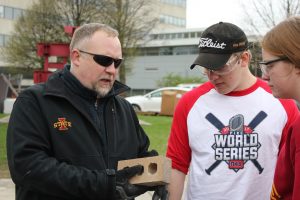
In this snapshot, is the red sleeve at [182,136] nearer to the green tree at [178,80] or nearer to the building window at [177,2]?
the green tree at [178,80]

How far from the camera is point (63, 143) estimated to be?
9.53 ft

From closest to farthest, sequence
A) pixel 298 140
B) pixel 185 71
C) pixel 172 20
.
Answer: pixel 298 140
pixel 185 71
pixel 172 20

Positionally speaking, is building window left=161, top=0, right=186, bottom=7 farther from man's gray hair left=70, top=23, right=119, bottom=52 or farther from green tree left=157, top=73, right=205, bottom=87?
man's gray hair left=70, top=23, right=119, bottom=52

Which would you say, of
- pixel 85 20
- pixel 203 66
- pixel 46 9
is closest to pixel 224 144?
pixel 203 66

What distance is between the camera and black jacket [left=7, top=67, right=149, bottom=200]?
108 inches

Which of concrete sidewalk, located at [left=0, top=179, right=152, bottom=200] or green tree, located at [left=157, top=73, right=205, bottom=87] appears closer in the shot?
concrete sidewalk, located at [left=0, top=179, right=152, bottom=200]

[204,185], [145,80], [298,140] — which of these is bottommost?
[145,80]

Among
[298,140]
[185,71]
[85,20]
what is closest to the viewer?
[298,140]

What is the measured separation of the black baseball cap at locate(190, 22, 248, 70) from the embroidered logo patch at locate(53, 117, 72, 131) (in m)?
0.84

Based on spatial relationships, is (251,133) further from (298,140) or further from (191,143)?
(298,140)

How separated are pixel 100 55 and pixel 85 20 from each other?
28.6 metres

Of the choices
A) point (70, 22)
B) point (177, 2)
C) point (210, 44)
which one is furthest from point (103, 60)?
point (177, 2)

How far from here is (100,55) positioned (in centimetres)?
306

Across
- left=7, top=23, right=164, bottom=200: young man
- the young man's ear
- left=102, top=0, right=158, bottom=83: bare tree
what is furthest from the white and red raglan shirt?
left=102, top=0, right=158, bottom=83: bare tree
